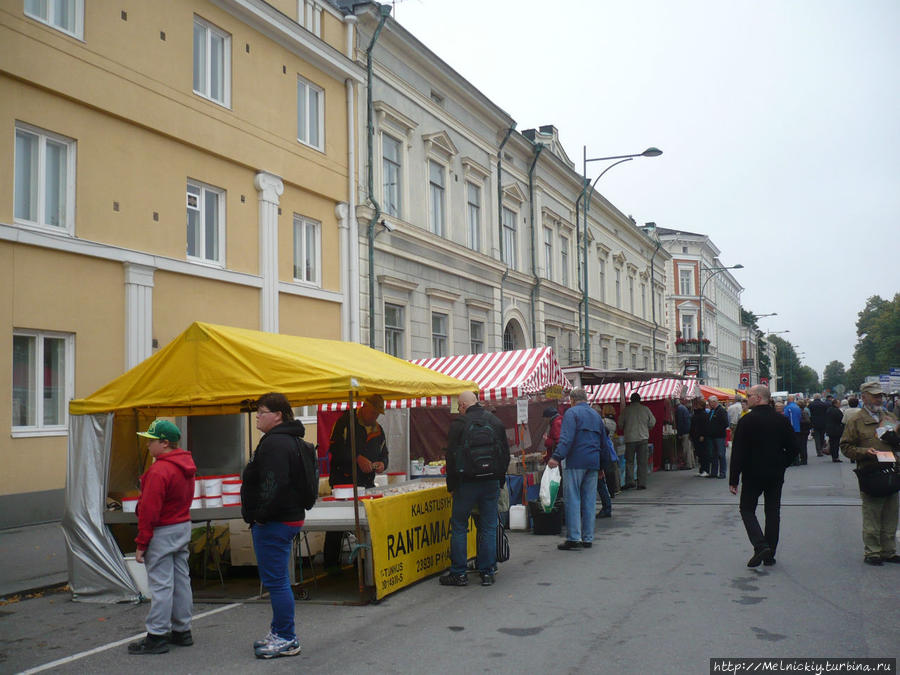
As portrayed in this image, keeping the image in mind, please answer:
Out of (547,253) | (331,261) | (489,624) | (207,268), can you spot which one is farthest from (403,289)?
(489,624)

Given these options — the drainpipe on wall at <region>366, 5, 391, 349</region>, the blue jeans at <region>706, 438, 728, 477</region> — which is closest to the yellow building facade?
the drainpipe on wall at <region>366, 5, 391, 349</region>

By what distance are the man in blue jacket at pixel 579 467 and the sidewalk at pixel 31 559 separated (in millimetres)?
5755

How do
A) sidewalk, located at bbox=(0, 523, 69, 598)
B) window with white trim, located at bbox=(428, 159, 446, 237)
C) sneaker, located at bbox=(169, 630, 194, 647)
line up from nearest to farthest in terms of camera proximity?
sneaker, located at bbox=(169, 630, 194, 647)
sidewalk, located at bbox=(0, 523, 69, 598)
window with white trim, located at bbox=(428, 159, 446, 237)

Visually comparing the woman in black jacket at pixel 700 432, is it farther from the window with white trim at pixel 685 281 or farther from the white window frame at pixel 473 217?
the window with white trim at pixel 685 281

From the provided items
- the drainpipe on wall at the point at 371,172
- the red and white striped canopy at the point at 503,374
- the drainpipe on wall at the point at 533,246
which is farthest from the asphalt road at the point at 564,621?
the drainpipe on wall at the point at 533,246

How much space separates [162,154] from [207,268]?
6.94ft

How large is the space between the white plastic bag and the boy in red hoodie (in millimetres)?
6212

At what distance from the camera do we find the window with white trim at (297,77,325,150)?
62.2ft

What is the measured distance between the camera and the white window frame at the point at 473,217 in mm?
26578

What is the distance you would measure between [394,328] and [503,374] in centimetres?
742

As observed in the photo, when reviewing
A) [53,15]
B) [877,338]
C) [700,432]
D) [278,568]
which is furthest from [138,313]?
[877,338]

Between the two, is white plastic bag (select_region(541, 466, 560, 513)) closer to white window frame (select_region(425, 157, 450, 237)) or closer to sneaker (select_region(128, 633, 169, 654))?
sneaker (select_region(128, 633, 169, 654))

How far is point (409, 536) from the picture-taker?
27.8ft

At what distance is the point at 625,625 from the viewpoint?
6.55m
